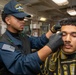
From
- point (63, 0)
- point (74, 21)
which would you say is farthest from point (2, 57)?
point (63, 0)

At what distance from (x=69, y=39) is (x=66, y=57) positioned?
0.58ft

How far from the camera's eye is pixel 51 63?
4.91 ft

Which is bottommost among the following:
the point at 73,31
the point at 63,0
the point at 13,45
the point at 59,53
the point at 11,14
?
the point at 59,53

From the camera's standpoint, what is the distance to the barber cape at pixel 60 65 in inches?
57.1

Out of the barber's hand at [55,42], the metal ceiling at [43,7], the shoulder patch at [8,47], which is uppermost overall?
the metal ceiling at [43,7]

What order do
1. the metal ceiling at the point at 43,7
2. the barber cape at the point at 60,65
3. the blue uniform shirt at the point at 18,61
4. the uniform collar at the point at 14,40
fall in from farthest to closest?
the metal ceiling at the point at 43,7
the uniform collar at the point at 14,40
the barber cape at the point at 60,65
the blue uniform shirt at the point at 18,61

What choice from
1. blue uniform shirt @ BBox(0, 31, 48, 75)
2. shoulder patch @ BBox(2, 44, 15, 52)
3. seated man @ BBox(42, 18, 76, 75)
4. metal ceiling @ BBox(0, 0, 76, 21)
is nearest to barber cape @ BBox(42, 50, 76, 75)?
seated man @ BBox(42, 18, 76, 75)

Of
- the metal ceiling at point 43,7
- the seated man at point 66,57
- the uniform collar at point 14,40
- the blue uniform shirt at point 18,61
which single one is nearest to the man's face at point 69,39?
the seated man at point 66,57

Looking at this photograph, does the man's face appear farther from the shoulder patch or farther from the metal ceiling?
the metal ceiling

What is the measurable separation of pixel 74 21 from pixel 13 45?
0.63 m

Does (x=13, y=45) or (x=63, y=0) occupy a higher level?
(x=63, y=0)

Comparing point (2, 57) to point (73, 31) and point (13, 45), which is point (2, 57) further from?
point (73, 31)

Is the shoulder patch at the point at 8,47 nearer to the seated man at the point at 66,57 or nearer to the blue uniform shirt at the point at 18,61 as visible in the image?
the blue uniform shirt at the point at 18,61

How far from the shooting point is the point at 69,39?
147cm
